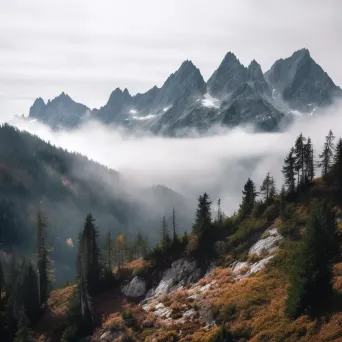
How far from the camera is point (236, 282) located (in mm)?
51719

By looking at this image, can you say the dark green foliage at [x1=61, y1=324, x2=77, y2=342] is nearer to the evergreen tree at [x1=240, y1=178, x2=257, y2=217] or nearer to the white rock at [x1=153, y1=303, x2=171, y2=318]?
the white rock at [x1=153, y1=303, x2=171, y2=318]

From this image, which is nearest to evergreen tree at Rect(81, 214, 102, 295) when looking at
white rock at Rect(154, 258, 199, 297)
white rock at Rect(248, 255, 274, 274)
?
white rock at Rect(154, 258, 199, 297)

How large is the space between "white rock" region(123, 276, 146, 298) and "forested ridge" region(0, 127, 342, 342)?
47.7 inches

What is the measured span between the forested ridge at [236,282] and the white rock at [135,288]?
1.21 metres

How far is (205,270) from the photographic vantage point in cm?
6588

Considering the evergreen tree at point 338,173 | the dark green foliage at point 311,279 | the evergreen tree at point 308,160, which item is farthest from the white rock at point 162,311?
the evergreen tree at point 308,160

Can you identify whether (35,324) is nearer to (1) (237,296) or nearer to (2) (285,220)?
(1) (237,296)

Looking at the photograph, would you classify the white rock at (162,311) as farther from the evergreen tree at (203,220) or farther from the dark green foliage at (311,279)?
the evergreen tree at (203,220)

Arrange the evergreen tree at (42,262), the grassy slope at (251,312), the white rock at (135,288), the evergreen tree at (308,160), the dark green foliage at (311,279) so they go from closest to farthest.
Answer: the grassy slope at (251,312), the dark green foliage at (311,279), the white rock at (135,288), the evergreen tree at (42,262), the evergreen tree at (308,160)

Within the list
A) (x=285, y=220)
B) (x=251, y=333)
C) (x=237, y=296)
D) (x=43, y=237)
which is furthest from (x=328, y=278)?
(x=43, y=237)

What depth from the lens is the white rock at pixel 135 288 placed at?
2703 inches

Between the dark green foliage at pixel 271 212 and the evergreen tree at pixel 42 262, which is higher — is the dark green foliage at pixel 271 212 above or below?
above

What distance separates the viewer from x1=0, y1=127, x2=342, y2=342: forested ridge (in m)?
33.5

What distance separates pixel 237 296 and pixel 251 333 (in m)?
8.74
